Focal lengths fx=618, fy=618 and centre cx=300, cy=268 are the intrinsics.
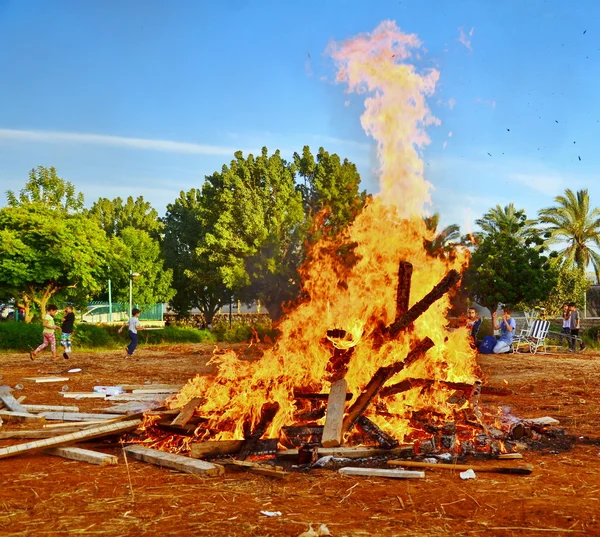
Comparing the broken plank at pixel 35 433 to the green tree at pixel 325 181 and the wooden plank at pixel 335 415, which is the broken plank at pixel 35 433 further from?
the green tree at pixel 325 181

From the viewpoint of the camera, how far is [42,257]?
1163 inches

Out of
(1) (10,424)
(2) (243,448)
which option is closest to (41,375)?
(1) (10,424)

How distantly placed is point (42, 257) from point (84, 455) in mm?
25262

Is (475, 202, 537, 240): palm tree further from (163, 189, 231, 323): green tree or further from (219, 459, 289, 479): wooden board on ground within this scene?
(219, 459, 289, 479): wooden board on ground

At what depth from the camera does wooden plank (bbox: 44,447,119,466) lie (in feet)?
20.8

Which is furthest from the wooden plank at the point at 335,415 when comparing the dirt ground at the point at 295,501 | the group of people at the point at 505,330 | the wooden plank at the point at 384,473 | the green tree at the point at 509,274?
the green tree at the point at 509,274

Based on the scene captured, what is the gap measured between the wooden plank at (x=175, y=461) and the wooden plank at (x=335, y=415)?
1.21 metres

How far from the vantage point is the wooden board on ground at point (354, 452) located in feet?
20.7

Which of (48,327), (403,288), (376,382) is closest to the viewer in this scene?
(376,382)

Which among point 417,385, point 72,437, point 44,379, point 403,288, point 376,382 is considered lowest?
point 44,379

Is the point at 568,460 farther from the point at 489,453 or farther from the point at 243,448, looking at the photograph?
the point at 243,448

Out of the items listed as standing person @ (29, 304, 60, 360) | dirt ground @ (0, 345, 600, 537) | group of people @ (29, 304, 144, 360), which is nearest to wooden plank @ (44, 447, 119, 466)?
dirt ground @ (0, 345, 600, 537)

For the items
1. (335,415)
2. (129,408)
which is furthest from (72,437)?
(335,415)

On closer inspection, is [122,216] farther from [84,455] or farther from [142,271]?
[84,455]
